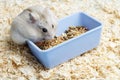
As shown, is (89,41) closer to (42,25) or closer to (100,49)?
(100,49)

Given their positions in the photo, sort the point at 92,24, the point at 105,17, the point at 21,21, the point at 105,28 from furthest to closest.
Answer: the point at 105,17 < the point at 105,28 < the point at 92,24 < the point at 21,21

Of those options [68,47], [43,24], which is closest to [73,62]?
[68,47]

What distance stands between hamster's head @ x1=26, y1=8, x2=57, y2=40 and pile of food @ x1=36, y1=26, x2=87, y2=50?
0.04 m

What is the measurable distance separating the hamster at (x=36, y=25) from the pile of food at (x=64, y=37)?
1.4 inches

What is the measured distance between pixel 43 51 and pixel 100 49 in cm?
39

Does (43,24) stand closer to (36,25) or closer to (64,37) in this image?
(36,25)

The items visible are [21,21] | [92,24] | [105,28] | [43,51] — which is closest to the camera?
[43,51]

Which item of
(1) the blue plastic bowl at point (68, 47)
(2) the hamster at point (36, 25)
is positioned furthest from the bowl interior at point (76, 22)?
(2) the hamster at point (36, 25)

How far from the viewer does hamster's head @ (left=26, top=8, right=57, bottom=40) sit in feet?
4.84

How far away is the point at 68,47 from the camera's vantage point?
1.46 m

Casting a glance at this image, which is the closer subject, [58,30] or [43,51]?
[43,51]

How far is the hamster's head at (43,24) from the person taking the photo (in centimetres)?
147

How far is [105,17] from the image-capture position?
191cm

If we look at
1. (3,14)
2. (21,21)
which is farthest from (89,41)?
(3,14)
